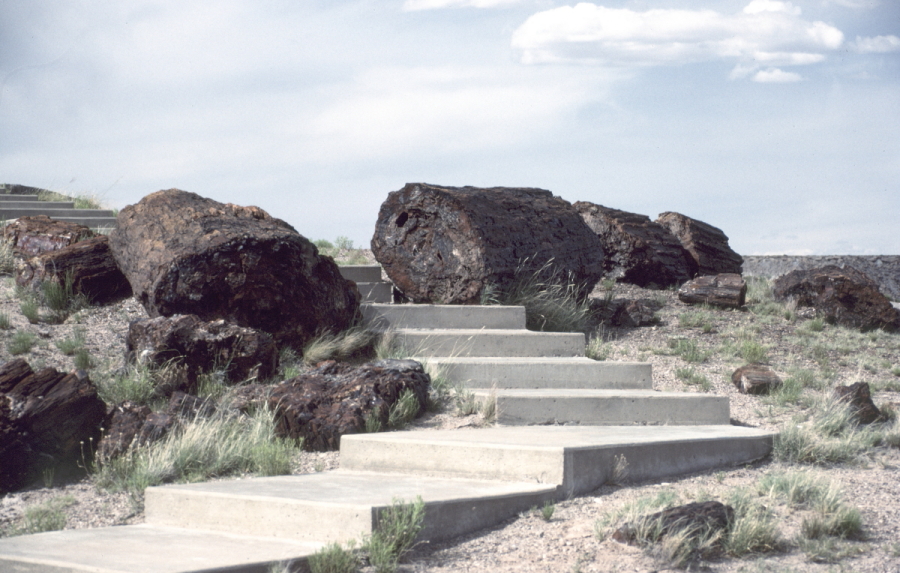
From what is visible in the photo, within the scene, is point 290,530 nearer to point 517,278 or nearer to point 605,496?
point 605,496

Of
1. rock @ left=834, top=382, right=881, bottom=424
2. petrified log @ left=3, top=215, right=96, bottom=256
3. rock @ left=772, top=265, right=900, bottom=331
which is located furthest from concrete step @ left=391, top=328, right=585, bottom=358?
rock @ left=772, top=265, right=900, bottom=331

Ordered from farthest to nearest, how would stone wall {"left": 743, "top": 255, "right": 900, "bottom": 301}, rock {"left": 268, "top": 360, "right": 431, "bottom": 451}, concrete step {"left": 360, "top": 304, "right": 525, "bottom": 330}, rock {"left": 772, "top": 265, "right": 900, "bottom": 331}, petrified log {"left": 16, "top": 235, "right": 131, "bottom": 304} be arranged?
stone wall {"left": 743, "top": 255, "right": 900, "bottom": 301}
rock {"left": 772, "top": 265, "right": 900, "bottom": 331}
petrified log {"left": 16, "top": 235, "right": 131, "bottom": 304}
concrete step {"left": 360, "top": 304, "right": 525, "bottom": 330}
rock {"left": 268, "top": 360, "right": 431, "bottom": 451}

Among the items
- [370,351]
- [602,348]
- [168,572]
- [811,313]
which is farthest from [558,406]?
[811,313]

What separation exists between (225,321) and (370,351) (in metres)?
1.39

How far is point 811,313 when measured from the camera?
11.1m

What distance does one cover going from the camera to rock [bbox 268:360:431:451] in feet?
18.0

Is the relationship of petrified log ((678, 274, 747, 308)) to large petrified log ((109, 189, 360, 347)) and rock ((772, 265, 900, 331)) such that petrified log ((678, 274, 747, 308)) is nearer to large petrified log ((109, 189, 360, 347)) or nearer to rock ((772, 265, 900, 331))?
rock ((772, 265, 900, 331))

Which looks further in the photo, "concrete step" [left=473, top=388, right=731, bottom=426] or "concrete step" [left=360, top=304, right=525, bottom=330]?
"concrete step" [left=360, top=304, right=525, bottom=330]

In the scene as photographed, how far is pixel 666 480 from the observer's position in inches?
193

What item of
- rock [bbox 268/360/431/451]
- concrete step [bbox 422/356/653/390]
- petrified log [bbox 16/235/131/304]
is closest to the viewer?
rock [bbox 268/360/431/451]

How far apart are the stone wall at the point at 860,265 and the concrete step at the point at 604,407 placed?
9981mm

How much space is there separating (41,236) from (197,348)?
4312 millimetres

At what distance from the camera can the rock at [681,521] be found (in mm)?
3597

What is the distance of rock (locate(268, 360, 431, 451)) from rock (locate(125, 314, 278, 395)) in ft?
1.99
